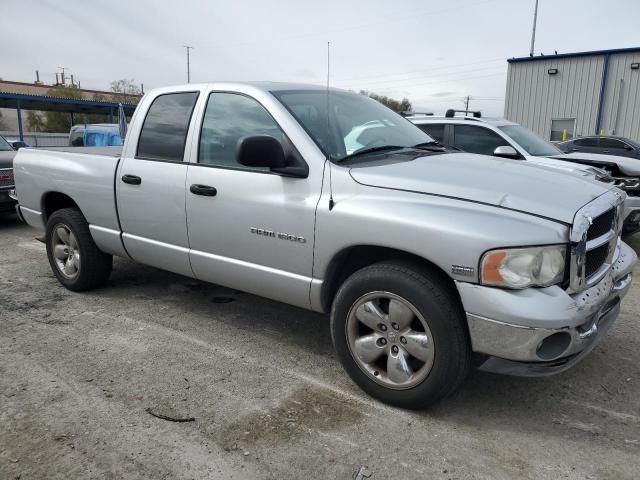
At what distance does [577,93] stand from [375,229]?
20.6m

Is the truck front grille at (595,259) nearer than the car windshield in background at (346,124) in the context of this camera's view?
Yes

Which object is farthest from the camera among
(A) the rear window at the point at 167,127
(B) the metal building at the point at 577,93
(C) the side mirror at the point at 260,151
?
(B) the metal building at the point at 577,93

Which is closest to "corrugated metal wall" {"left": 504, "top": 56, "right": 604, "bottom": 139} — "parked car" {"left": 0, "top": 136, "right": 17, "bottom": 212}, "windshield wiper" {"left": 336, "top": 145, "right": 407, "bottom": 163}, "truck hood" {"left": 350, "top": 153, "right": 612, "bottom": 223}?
"parked car" {"left": 0, "top": 136, "right": 17, "bottom": 212}

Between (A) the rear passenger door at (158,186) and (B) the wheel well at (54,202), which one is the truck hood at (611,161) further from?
(B) the wheel well at (54,202)

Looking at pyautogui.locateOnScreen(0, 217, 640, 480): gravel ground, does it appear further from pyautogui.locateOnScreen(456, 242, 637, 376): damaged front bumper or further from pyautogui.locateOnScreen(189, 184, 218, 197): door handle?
pyautogui.locateOnScreen(189, 184, 218, 197): door handle

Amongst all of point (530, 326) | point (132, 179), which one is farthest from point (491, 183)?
point (132, 179)

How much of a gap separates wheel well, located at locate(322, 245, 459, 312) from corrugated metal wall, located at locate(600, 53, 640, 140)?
789 inches

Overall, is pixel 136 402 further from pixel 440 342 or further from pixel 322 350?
pixel 440 342

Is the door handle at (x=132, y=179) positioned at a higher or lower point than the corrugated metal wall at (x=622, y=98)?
lower

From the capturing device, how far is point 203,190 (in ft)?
12.1

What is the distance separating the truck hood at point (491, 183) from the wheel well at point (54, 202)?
3292 millimetres

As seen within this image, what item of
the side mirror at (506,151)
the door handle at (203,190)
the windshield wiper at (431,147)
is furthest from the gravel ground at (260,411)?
the side mirror at (506,151)

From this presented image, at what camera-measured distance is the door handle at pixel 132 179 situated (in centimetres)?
416

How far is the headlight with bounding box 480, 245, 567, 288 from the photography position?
2.52m
